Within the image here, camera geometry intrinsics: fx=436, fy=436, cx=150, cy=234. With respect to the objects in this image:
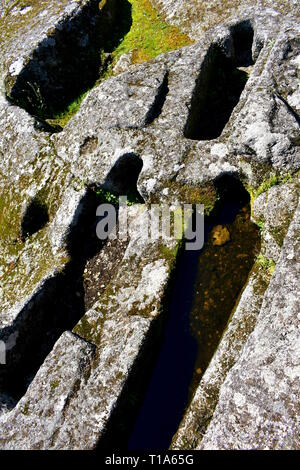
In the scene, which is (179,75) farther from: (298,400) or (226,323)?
(298,400)

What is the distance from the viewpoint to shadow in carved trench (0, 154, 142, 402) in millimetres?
8078

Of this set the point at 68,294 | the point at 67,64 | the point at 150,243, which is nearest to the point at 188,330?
the point at 150,243

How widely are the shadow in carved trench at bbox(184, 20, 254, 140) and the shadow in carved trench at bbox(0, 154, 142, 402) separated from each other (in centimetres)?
179

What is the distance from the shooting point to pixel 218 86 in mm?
10516

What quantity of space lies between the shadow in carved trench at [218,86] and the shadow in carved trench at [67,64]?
12.7ft

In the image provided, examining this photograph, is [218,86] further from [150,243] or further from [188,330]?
[188,330]

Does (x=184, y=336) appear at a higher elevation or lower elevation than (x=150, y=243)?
lower

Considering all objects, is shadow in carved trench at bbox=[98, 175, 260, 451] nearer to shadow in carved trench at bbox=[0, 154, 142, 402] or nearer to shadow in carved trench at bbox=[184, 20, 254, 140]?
shadow in carved trench at bbox=[0, 154, 142, 402]

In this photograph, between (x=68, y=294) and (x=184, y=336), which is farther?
(x=68, y=294)

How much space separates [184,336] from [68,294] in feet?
8.89

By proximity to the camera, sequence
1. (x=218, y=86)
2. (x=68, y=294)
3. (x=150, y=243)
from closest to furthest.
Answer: (x=150, y=243) → (x=68, y=294) → (x=218, y=86)

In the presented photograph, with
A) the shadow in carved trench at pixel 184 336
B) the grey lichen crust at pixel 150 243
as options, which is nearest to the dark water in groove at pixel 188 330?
the shadow in carved trench at pixel 184 336

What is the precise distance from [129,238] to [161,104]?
3.17 meters

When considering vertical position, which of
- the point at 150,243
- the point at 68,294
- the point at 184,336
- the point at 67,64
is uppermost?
the point at 67,64
